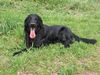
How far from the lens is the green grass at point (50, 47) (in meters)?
7.44

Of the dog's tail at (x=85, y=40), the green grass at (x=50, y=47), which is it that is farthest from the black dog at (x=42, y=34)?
the green grass at (x=50, y=47)

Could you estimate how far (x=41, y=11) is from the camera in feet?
41.5

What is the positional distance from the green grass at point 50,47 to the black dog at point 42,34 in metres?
0.17

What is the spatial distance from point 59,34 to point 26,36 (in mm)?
916

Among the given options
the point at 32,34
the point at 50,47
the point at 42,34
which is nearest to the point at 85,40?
the point at 50,47

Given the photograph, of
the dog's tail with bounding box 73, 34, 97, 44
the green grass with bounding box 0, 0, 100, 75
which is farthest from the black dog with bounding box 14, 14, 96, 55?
the green grass with bounding box 0, 0, 100, 75

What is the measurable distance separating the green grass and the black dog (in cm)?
17

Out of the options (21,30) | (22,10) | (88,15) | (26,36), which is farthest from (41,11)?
(26,36)

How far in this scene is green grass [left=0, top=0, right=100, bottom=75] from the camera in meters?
7.44

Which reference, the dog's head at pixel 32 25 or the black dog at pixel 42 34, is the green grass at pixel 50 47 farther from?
the dog's head at pixel 32 25

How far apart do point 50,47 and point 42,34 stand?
0.37 meters

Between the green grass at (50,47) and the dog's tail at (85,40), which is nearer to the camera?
the green grass at (50,47)

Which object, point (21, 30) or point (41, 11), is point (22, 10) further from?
point (21, 30)

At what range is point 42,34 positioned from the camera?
8.58 metres
